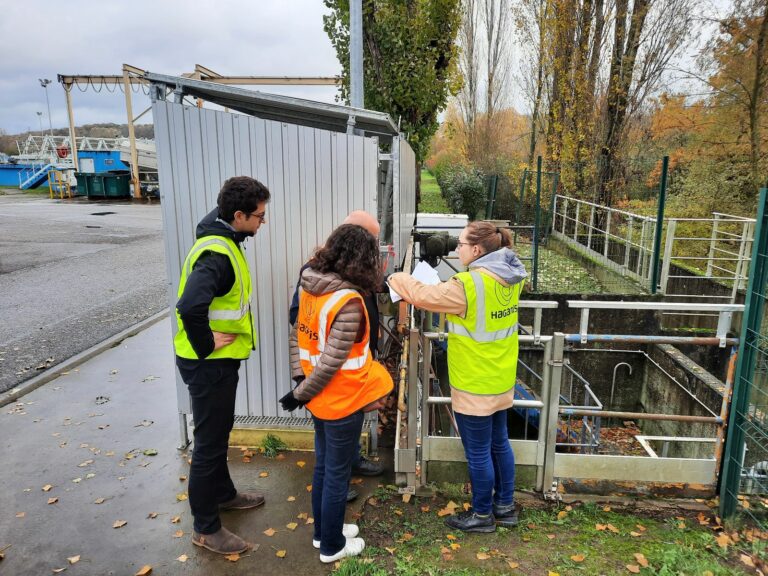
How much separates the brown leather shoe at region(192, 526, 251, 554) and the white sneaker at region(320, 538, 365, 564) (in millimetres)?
468

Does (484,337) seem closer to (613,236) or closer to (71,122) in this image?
(613,236)

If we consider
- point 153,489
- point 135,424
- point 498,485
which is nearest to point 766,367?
point 498,485

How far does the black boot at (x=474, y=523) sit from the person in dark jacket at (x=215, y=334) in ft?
3.96

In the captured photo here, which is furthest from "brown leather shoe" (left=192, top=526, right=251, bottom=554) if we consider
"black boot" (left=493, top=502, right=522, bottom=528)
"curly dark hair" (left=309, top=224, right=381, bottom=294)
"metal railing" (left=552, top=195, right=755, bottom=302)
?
"metal railing" (left=552, top=195, right=755, bottom=302)

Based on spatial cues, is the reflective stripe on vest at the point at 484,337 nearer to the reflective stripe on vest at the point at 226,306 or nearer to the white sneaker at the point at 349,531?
the white sneaker at the point at 349,531

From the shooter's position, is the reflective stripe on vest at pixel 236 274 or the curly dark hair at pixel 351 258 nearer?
the curly dark hair at pixel 351 258

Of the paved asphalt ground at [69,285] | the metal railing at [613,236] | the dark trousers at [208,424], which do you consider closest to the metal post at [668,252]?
the metal railing at [613,236]

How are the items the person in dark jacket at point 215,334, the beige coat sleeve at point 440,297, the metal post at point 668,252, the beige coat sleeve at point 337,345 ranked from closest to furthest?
the beige coat sleeve at point 337,345 → the person in dark jacket at point 215,334 → the beige coat sleeve at point 440,297 → the metal post at point 668,252

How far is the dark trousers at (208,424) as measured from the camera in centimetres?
277

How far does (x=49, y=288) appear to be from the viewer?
9492mm

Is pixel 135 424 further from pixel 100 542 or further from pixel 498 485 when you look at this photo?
pixel 498 485

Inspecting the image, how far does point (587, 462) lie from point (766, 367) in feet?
3.85

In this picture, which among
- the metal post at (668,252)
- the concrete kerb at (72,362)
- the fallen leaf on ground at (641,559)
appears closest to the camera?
the fallen leaf on ground at (641,559)

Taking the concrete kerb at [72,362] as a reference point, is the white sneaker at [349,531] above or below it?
above
